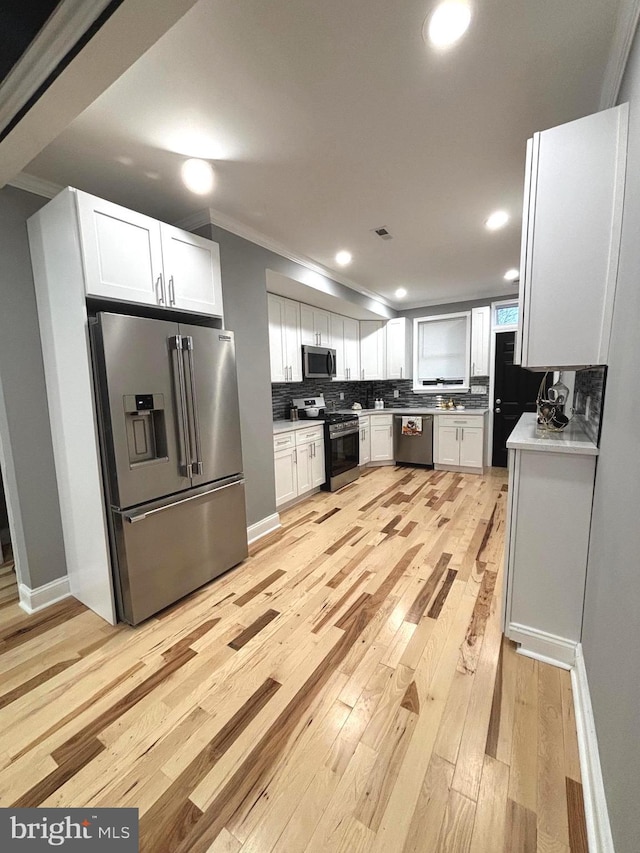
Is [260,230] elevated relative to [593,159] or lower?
elevated

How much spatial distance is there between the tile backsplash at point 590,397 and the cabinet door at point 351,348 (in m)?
3.03

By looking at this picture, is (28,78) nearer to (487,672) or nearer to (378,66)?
(378,66)

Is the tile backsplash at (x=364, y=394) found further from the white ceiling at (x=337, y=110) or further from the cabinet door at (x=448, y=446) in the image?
the white ceiling at (x=337, y=110)

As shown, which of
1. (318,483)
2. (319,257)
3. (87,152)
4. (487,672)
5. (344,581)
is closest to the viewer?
(487,672)

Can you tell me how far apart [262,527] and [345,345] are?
315cm

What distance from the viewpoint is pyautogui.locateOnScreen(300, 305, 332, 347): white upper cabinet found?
427cm

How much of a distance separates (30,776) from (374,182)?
129 inches

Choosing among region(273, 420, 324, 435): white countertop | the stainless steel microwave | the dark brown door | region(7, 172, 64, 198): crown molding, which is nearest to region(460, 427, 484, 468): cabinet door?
the dark brown door

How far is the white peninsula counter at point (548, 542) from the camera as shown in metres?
1.54

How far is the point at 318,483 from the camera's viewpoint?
13.6 ft

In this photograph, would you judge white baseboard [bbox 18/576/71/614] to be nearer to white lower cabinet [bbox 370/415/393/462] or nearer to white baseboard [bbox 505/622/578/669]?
white baseboard [bbox 505/622/578/669]

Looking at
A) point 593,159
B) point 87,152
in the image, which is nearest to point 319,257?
point 87,152

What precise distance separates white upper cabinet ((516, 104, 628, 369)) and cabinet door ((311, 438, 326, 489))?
2750mm

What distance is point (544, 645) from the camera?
166 centimetres
